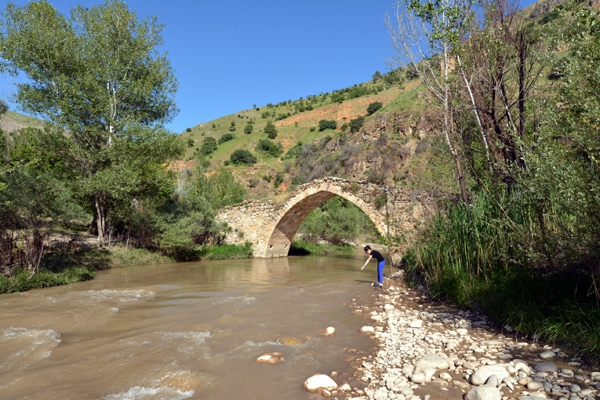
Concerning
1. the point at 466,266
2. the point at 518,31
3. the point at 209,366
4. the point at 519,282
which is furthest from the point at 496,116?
the point at 209,366

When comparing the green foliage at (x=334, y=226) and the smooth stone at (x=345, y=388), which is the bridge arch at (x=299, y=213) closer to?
the green foliage at (x=334, y=226)

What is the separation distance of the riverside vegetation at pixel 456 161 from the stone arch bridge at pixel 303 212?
114 centimetres

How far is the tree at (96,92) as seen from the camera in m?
13.0

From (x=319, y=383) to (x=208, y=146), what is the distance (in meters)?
55.6

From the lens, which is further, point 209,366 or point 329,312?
point 329,312

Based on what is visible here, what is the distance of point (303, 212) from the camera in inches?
754

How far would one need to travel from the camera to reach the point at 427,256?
782cm

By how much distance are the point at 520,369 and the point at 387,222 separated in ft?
34.4

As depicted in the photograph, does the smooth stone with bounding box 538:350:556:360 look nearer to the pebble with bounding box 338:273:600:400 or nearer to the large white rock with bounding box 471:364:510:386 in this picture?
the pebble with bounding box 338:273:600:400

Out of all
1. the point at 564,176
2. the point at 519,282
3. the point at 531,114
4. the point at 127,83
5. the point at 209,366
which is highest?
the point at 127,83

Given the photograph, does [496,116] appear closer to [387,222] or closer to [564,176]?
[564,176]

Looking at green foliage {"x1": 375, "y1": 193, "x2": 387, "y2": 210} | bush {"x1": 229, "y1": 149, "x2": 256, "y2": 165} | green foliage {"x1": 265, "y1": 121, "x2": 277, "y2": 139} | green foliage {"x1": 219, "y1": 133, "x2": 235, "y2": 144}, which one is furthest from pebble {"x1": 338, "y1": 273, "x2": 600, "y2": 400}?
green foliage {"x1": 219, "y1": 133, "x2": 235, "y2": 144}

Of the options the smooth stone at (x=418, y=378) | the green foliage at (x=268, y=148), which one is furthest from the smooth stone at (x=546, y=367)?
the green foliage at (x=268, y=148)

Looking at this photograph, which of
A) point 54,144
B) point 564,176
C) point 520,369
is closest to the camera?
point 520,369
